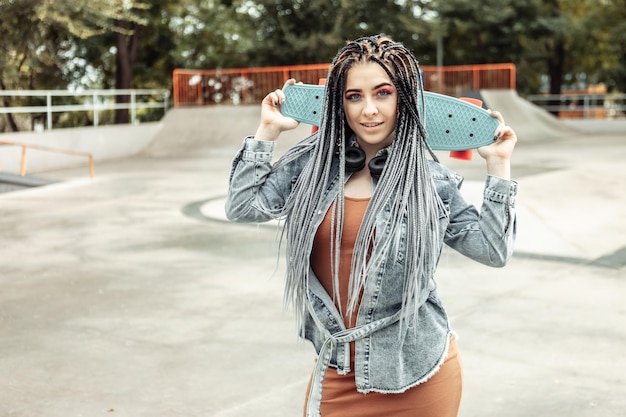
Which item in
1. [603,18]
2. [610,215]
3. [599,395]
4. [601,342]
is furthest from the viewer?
[603,18]

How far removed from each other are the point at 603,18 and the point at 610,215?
89.3 feet

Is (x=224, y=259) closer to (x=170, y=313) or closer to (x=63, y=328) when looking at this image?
(x=170, y=313)

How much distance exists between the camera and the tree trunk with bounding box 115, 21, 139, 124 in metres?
24.3

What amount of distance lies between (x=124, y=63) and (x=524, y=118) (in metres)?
12.3

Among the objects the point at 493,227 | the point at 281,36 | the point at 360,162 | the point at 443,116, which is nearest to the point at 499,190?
the point at 493,227

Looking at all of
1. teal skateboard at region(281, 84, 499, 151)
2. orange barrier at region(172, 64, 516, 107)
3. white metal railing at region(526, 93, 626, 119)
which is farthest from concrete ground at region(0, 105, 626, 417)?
white metal railing at region(526, 93, 626, 119)

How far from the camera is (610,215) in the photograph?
1006 cm

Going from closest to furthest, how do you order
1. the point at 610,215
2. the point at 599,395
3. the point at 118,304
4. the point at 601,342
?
1. the point at 599,395
2. the point at 601,342
3. the point at 118,304
4. the point at 610,215

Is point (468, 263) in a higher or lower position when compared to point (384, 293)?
lower

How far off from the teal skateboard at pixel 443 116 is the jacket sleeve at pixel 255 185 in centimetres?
13

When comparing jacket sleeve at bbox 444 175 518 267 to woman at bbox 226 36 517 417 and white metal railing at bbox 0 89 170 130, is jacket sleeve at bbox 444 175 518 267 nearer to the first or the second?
woman at bbox 226 36 517 417

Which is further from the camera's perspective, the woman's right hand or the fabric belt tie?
the woman's right hand

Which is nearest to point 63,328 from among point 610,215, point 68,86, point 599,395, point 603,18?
point 599,395

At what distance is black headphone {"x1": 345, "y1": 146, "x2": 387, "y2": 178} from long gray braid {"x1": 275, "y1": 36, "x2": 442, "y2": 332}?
0.08ft
